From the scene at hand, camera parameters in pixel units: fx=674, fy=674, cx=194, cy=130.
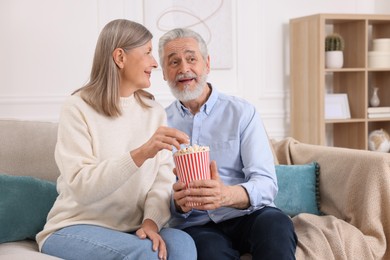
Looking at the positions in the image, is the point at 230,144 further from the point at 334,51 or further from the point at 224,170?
the point at 334,51

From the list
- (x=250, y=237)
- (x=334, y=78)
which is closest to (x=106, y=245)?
(x=250, y=237)

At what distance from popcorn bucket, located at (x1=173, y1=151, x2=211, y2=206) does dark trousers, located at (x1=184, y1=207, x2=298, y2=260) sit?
302 millimetres

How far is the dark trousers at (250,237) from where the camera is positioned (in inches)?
88.3

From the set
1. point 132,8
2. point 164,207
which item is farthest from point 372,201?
point 132,8

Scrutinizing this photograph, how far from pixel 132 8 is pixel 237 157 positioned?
2.18 metres

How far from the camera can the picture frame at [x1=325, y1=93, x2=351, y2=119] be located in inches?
191

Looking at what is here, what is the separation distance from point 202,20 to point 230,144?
2229 mm

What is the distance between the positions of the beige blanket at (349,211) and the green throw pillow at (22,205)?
0.98 meters

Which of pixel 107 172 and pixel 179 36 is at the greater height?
pixel 179 36

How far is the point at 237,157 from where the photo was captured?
8.40 feet

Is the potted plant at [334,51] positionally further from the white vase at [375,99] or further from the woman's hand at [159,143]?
the woman's hand at [159,143]

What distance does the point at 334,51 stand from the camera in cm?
471

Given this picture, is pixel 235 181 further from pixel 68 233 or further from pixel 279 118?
pixel 279 118

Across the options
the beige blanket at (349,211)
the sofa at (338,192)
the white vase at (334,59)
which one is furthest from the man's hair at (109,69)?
the white vase at (334,59)
